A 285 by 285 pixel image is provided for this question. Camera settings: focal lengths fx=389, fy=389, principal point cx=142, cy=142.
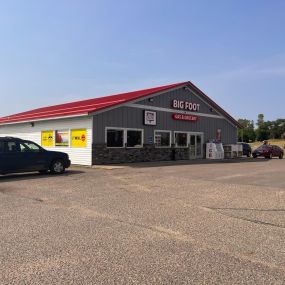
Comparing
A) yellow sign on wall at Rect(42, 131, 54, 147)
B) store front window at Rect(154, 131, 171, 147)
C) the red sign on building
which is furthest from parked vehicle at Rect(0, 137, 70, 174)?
the red sign on building

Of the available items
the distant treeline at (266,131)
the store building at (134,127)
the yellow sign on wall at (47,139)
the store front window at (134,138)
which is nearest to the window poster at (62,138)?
the store building at (134,127)

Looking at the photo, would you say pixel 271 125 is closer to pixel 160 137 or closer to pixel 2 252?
pixel 160 137

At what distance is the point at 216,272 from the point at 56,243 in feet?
8.31

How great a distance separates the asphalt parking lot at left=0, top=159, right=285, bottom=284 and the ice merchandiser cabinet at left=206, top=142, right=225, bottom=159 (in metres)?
18.7

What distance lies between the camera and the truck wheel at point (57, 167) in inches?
671

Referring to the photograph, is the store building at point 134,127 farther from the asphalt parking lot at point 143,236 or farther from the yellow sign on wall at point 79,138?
the asphalt parking lot at point 143,236

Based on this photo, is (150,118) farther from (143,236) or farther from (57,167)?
(143,236)

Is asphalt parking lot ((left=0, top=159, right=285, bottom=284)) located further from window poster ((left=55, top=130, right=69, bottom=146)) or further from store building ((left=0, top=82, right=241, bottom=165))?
window poster ((left=55, top=130, right=69, bottom=146))

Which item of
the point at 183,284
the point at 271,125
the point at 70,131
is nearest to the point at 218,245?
the point at 183,284

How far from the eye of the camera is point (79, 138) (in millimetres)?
23062

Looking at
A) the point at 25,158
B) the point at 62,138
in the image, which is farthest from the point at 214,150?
the point at 25,158

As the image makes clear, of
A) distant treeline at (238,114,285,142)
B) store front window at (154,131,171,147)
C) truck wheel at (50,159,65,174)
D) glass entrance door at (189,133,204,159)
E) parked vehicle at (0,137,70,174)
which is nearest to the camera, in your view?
parked vehicle at (0,137,70,174)

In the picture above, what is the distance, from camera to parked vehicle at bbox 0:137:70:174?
15590mm

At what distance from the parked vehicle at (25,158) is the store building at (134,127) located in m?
5.12
